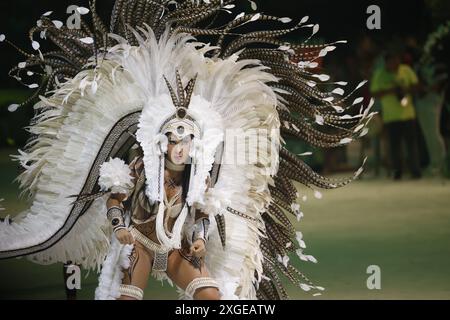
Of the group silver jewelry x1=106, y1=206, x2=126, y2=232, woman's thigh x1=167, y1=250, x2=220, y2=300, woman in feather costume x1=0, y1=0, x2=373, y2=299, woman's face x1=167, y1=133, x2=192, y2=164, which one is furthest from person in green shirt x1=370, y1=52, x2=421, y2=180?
silver jewelry x1=106, y1=206, x2=126, y2=232

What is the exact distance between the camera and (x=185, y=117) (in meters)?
4.60

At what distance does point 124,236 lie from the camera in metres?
4.48

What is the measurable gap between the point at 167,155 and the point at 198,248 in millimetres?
371

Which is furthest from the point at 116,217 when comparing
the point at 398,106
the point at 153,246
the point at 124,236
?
the point at 398,106

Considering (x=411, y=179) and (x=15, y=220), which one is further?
(x=411, y=179)

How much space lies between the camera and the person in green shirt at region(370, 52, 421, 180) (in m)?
6.87

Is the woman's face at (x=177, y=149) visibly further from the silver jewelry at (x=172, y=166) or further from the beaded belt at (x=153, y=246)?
the beaded belt at (x=153, y=246)

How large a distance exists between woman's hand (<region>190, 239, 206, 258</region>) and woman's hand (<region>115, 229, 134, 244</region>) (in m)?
0.24

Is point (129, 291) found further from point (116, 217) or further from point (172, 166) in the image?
point (172, 166)

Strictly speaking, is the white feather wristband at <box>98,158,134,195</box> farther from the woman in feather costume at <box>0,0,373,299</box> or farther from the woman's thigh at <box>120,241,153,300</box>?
the woman's thigh at <box>120,241,153,300</box>

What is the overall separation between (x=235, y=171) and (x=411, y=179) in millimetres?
2418

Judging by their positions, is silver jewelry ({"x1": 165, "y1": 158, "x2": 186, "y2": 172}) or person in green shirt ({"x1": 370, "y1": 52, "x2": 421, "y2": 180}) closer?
silver jewelry ({"x1": 165, "y1": 158, "x2": 186, "y2": 172})
